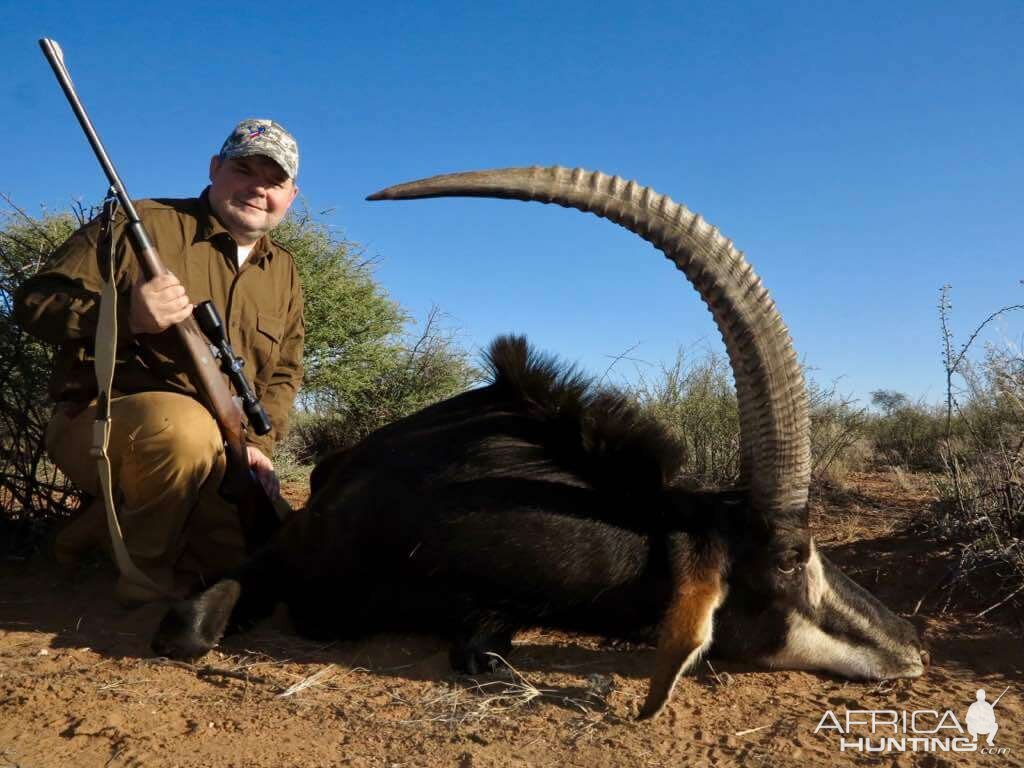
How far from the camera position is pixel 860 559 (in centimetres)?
425

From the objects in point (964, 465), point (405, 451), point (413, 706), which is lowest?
point (413, 706)

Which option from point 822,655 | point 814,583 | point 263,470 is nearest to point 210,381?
point 263,470

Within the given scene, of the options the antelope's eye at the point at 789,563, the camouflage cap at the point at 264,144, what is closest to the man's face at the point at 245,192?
the camouflage cap at the point at 264,144

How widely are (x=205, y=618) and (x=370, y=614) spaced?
0.65 meters

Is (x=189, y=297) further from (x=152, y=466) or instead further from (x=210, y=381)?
(x=152, y=466)

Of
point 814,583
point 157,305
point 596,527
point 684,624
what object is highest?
point 157,305

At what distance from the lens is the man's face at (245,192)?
3.97 metres

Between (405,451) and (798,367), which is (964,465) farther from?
(405,451)

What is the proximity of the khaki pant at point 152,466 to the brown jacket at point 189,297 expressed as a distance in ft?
0.61

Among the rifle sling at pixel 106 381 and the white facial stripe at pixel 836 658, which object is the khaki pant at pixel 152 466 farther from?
the white facial stripe at pixel 836 658

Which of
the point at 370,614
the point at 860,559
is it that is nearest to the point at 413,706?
the point at 370,614

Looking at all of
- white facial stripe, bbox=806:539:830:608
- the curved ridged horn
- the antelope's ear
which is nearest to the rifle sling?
the curved ridged horn

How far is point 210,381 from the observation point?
143 inches

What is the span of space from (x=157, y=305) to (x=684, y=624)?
2.61 meters
